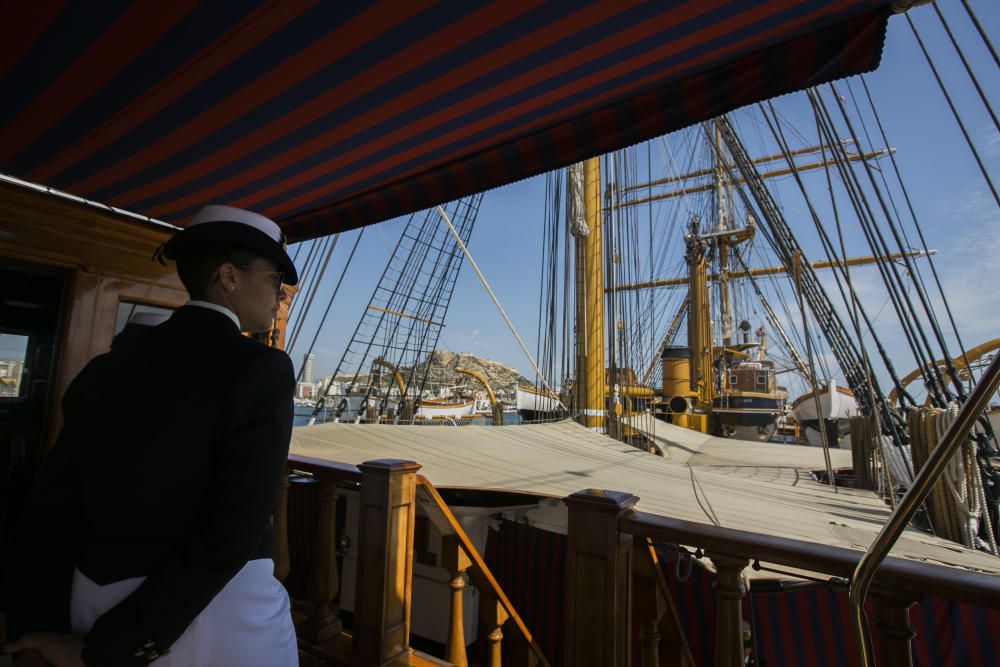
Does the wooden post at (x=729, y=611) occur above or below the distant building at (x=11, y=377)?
below

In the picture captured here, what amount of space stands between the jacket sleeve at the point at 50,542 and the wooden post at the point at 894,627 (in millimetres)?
1530

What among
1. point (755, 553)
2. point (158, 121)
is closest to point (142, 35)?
point (158, 121)

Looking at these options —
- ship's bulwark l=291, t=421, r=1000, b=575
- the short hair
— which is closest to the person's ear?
the short hair

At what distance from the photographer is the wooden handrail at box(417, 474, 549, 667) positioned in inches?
72.3

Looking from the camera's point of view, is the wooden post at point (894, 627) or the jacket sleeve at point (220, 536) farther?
the wooden post at point (894, 627)

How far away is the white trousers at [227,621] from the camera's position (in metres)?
0.79

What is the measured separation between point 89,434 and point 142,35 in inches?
55.6

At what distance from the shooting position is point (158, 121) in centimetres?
200

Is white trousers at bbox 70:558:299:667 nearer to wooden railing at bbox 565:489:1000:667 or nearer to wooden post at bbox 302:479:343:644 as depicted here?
wooden railing at bbox 565:489:1000:667

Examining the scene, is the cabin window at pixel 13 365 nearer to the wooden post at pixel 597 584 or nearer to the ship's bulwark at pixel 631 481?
the ship's bulwark at pixel 631 481

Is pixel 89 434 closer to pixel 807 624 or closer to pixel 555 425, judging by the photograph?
pixel 807 624

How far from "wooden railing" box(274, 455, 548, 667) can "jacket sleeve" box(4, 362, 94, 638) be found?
38.1 inches

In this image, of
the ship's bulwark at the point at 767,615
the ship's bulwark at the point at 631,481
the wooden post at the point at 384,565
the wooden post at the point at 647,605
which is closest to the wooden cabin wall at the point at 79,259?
the ship's bulwark at the point at 631,481

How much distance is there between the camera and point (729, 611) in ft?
3.97
